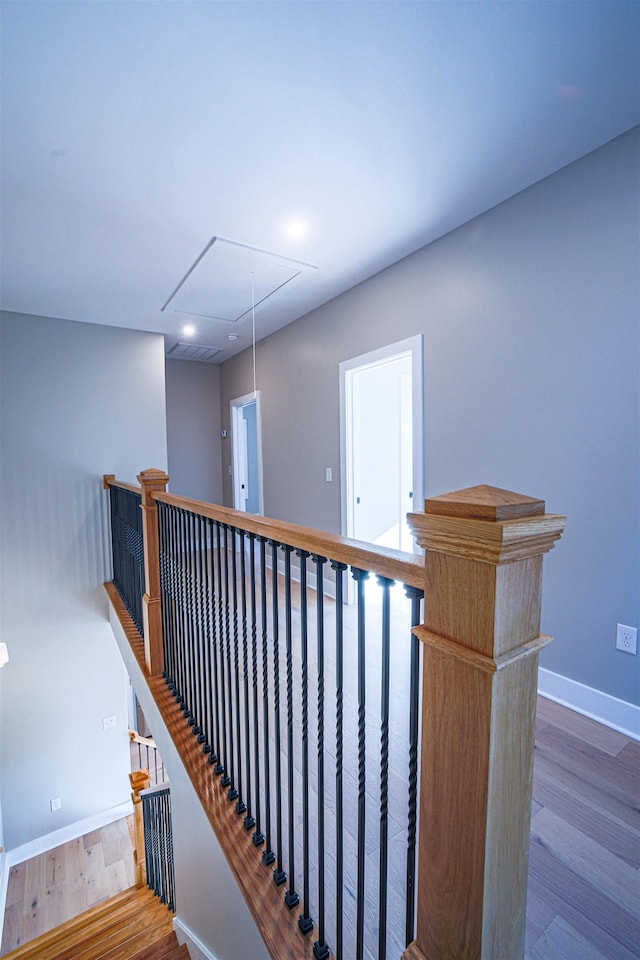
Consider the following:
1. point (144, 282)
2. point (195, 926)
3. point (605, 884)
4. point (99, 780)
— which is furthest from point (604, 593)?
point (99, 780)

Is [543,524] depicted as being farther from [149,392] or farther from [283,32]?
[149,392]

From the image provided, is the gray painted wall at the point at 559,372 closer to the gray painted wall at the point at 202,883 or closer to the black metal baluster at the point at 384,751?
the black metal baluster at the point at 384,751

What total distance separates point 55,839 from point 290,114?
20.1 ft

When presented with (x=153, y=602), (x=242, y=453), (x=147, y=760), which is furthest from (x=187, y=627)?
(x=147, y=760)

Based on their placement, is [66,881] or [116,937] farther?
[66,881]

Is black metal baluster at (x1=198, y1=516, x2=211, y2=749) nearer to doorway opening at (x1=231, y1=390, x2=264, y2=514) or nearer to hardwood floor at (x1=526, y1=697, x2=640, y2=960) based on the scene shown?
hardwood floor at (x1=526, y1=697, x2=640, y2=960)

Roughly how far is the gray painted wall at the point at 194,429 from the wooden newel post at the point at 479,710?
5.17 metres

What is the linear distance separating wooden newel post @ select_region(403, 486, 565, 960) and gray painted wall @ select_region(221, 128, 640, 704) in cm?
160

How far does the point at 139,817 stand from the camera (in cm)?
333

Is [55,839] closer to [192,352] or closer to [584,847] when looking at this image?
[584,847]

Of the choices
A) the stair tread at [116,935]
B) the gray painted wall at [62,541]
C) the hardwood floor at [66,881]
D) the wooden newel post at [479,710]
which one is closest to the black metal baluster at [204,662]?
the wooden newel post at [479,710]

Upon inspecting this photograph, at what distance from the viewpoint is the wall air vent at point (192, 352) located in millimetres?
4957

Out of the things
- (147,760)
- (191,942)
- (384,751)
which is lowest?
(147,760)

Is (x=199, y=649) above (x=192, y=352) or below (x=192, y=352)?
below
